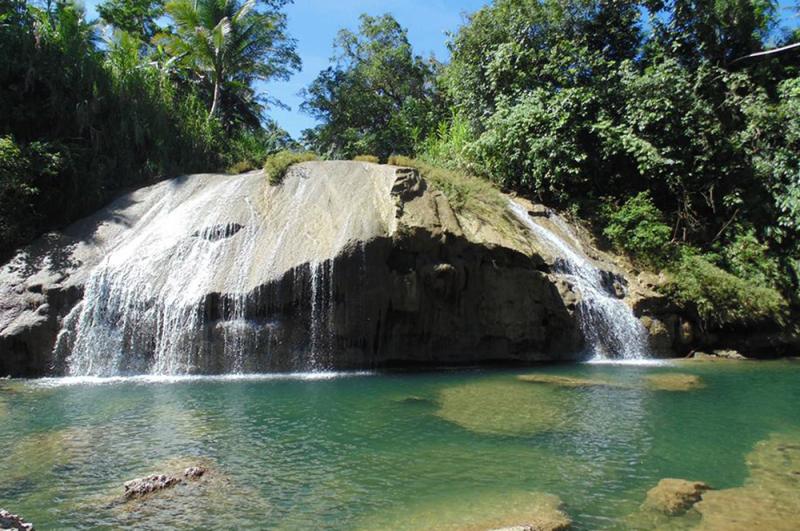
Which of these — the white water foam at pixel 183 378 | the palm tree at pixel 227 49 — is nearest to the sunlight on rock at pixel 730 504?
the white water foam at pixel 183 378

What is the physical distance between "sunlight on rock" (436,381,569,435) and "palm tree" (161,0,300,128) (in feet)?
52.9

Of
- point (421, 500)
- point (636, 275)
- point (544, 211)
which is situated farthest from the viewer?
point (544, 211)

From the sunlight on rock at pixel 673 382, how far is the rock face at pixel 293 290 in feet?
9.50

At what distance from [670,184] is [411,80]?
14571mm

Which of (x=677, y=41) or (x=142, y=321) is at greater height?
(x=677, y=41)

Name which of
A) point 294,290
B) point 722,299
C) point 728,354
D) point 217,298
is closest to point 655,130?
point 722,299

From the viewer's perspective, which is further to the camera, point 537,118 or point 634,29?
point 634,29

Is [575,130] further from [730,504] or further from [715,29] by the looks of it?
[730,504]

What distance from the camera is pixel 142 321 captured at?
12281mm

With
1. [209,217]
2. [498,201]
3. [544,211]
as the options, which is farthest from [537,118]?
[209,217]

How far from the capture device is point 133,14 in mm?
28500

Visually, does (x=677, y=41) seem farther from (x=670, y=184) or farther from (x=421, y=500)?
(x=421, y=500)

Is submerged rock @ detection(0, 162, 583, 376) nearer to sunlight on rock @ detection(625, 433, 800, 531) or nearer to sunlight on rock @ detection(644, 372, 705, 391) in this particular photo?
sunlight on rock @ detection(644, 372, 705, 391)

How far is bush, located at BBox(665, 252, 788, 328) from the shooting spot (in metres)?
14.2
